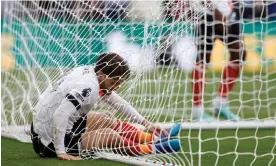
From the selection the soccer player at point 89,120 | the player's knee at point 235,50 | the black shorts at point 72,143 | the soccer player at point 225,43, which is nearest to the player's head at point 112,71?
the soccer player at point 89,120

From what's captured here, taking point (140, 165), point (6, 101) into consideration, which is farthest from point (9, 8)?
→ point (140, 165)

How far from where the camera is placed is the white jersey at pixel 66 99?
4414 millimetres

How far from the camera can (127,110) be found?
4.73m

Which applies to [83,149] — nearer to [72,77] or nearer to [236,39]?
[72,77]

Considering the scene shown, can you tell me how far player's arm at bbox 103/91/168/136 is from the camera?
467 cm

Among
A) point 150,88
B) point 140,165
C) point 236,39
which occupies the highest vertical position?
point 236,39

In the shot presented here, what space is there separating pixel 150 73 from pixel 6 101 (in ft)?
5.87

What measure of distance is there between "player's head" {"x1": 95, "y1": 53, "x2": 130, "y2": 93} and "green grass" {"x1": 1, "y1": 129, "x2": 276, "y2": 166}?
0.49 meters

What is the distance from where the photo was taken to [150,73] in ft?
17.4

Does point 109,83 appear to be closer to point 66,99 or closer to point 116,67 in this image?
point 116,67

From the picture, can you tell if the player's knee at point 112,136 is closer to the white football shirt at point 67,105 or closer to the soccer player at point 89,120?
the soccer player at point 89,120

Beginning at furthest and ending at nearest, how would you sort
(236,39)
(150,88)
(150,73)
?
(236,39), (150,88), (150,73)

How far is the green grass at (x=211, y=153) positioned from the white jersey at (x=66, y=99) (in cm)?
20

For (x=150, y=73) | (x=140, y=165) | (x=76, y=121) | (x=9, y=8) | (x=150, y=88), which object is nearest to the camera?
(x=140, y=165)
